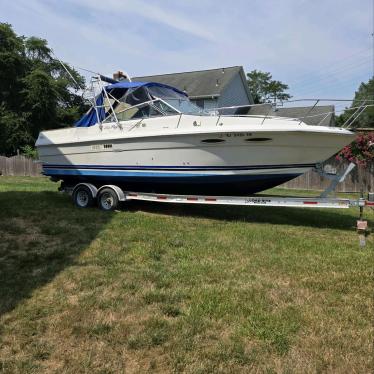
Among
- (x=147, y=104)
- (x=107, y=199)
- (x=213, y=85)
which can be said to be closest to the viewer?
(x=147, y=104)

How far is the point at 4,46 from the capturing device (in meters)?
32.9

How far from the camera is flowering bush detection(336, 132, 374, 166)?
51.7 ft

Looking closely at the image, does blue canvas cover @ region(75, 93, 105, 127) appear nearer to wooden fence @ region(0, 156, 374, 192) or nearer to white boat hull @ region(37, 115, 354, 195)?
white boat hull @ region(37, 115, 354, 195)

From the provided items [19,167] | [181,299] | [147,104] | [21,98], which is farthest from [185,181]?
[21,98]

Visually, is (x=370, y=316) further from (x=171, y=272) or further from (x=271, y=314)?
(x=171, y=272)

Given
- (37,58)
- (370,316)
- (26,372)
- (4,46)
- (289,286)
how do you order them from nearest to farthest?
1. (26,372)
2. (370,316)
3. (289,286)
4. (4,46)
5. (37,58)

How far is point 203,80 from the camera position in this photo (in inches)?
1163

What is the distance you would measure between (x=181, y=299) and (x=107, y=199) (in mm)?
5102

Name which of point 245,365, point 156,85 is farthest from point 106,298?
point 156,85

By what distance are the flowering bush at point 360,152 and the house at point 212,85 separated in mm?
12356

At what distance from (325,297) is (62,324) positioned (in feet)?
8.00

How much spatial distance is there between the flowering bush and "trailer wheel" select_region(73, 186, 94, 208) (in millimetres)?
10737

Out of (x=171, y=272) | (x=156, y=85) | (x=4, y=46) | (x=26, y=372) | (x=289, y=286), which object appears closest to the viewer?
(x=26, y=372)

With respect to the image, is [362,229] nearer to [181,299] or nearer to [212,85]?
[181,299]
